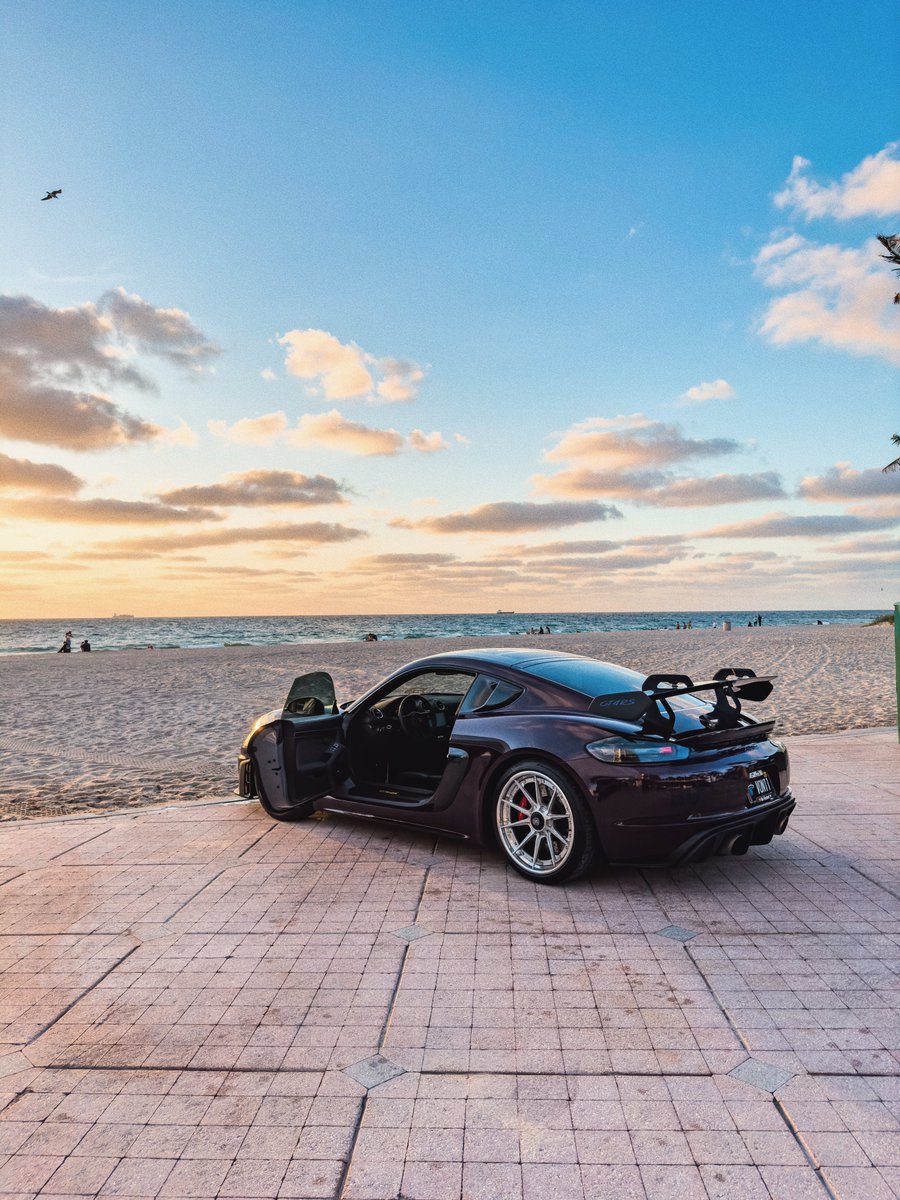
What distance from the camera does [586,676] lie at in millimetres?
5500

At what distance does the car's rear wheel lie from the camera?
4.78 m

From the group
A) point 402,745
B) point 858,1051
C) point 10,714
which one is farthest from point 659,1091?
point 10,714

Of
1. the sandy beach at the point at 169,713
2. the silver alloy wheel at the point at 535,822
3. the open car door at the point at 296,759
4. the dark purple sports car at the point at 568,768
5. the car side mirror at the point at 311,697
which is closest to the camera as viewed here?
the dark purple sports car at the point at 568,768

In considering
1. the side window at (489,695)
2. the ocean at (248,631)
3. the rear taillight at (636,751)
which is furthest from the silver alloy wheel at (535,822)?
the ocean at (248,631)

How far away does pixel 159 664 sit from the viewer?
31.0 metres

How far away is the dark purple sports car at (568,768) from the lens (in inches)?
183

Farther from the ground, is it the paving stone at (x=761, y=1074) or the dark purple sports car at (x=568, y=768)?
the dark purple sports car at (x=568, y=768)

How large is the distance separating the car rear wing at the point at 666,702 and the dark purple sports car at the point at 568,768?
0.01 m

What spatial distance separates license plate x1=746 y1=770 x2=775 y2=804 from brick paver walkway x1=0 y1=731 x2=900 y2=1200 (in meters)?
0.51

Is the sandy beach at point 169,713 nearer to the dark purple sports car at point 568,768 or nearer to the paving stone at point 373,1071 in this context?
the dark purple sports car at point 568,768

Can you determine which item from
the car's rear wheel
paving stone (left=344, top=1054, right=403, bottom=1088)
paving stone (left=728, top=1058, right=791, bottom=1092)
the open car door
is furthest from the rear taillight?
the open car door

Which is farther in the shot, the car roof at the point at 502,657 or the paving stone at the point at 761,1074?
the car roof at the point at 502,657

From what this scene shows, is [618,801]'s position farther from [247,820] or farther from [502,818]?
[247,820]

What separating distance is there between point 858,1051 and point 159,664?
1201 inches
